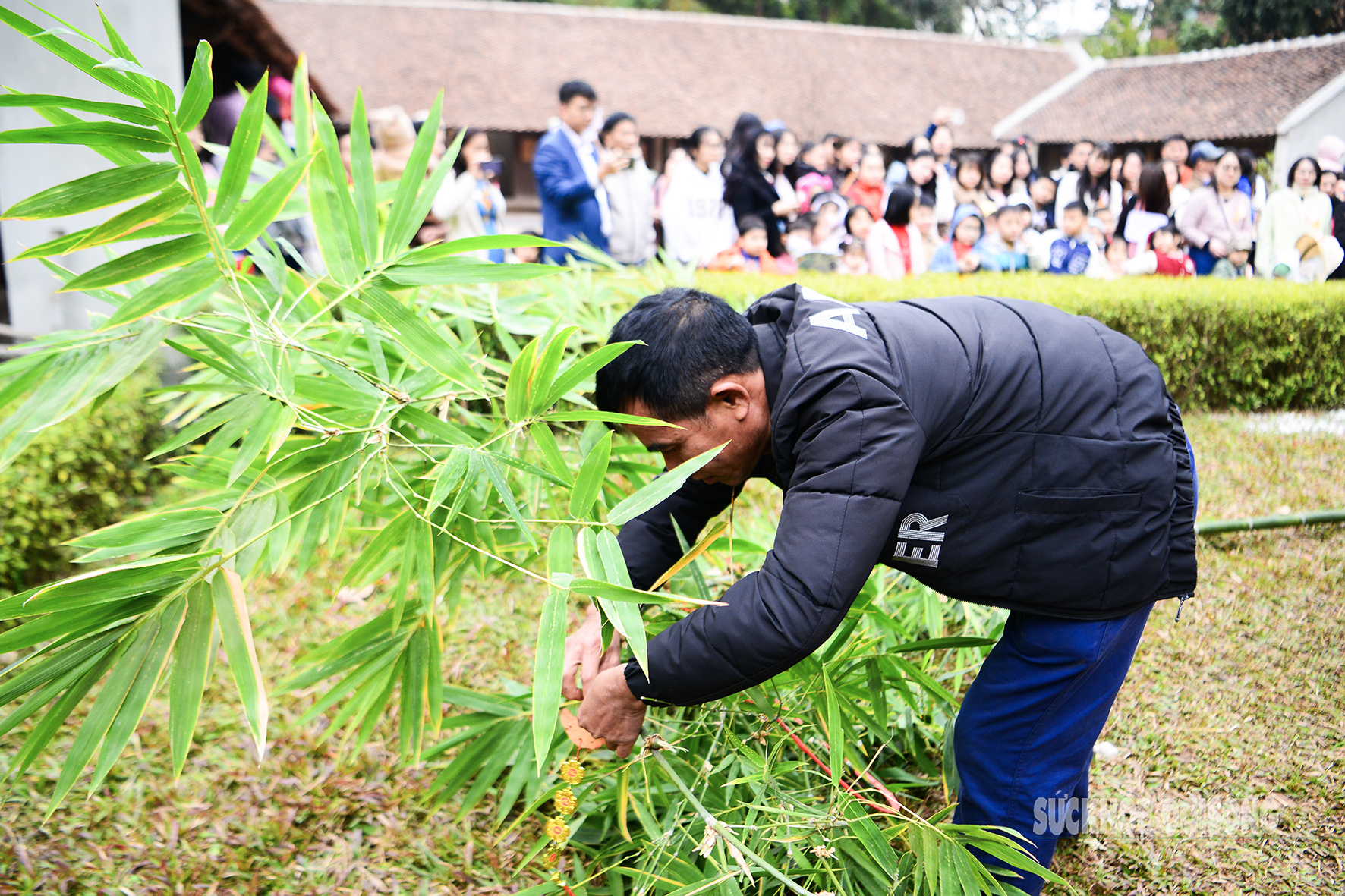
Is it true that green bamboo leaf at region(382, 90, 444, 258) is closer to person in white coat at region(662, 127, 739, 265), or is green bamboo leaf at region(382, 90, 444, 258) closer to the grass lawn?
the grass lawn

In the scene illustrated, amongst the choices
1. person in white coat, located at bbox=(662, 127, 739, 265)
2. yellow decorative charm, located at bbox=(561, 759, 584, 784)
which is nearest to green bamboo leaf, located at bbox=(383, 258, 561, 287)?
yellow decorative charm, located at bbox=(561, 759, 584, 784)

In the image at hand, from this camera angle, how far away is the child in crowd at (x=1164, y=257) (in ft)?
21.2

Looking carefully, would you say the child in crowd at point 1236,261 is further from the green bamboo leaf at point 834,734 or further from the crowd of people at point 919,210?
the green bamboo leaf at point 834,734

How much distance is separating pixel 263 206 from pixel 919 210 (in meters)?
5.97

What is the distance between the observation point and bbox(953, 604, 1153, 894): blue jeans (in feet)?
5.52

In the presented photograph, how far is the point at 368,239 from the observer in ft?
5.35

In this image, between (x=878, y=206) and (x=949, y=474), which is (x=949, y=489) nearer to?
(x=949, y=474)

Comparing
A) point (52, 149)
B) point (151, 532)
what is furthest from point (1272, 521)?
point (52, 149)

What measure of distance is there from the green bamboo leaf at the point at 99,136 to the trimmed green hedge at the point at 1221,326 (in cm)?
364

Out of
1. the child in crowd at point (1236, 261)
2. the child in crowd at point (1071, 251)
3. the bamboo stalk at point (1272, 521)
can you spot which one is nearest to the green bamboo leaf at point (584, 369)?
the bamboo stalk at point (1272, 521)

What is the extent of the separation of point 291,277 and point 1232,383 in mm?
5239

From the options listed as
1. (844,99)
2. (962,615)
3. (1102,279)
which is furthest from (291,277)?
(844,99)

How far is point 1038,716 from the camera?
1708 millimetres

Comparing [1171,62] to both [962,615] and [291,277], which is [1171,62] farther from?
[291,277]
